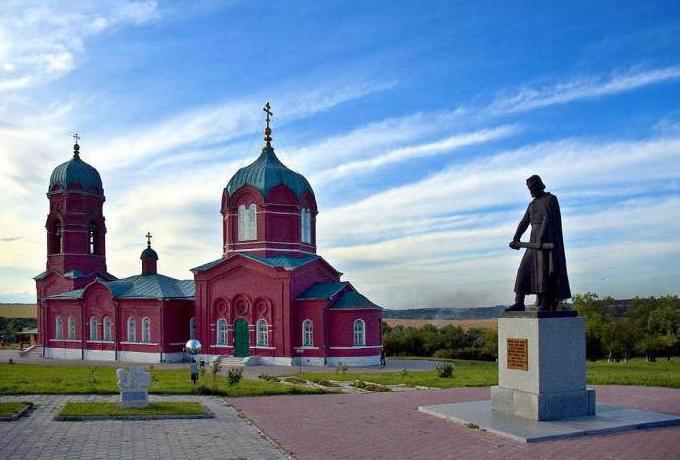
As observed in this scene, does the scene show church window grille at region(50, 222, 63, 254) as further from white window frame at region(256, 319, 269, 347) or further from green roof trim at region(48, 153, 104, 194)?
white window frame at region(256, 319, 269, 347)

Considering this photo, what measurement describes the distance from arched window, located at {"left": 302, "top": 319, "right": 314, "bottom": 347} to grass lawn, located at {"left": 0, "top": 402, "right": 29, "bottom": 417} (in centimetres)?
1858

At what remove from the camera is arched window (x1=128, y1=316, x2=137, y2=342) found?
3825 centimetres

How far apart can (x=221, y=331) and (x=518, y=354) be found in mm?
24189

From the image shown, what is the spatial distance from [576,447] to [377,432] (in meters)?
3.52

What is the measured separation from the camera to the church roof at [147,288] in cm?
3769

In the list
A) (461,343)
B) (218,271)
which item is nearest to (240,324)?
(218,271)

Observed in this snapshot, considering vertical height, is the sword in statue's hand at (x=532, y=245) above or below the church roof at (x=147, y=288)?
above

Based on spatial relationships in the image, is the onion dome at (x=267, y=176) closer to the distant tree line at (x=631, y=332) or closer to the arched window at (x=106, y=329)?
the arched window at (x=106, y=329)

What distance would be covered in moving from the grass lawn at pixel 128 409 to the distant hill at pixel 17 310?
9275 centimetres

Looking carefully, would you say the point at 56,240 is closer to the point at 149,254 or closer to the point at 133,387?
the point at 149,254

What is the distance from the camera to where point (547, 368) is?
506 inches

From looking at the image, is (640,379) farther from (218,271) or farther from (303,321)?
(218,271)

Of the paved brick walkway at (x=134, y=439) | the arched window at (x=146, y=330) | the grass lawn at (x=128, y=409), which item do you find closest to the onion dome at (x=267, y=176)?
the arched window at (x=146, y=330)

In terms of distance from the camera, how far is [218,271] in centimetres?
3538
